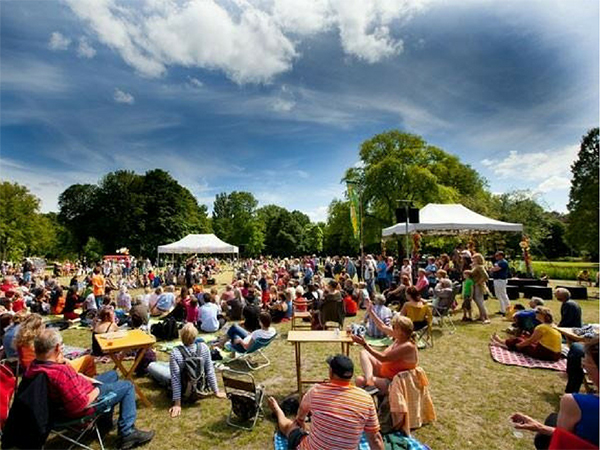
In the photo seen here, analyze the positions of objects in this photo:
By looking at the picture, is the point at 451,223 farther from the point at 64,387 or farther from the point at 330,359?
the point at 64,387

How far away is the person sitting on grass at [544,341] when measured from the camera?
222 inches

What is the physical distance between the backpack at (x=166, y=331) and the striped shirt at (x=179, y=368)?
3483mm

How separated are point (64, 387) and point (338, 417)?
2.42 m

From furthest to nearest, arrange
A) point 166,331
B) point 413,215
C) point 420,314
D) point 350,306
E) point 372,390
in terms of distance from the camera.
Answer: point 413,215
point 350,306
point 166,331
point 420,314
point 372,390

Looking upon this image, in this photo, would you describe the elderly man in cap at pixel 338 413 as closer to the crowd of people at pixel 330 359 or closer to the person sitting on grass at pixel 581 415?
the crowd of people at pixel 330 359

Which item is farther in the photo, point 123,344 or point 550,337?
point 550,337

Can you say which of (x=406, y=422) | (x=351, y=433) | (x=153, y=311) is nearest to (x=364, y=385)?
(x=406, y=422)

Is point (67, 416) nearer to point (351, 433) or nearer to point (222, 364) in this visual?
point (351, 433)

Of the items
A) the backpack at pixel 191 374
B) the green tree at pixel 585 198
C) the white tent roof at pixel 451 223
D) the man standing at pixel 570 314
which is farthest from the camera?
the green tree at pixel 585 198

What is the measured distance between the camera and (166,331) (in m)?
7.74

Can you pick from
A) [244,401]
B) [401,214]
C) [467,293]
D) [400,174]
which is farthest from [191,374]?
[400,174]

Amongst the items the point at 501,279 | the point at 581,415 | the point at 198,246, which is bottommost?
the point at 581,415

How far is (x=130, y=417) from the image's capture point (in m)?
3.61

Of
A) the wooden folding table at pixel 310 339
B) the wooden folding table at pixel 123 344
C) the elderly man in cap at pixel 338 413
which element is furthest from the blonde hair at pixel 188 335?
the elderly man in cap at pixel 338 413
